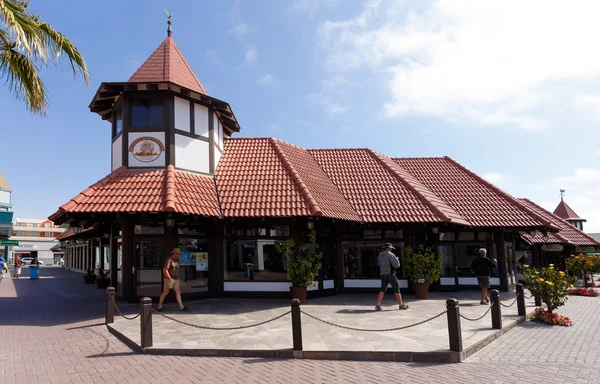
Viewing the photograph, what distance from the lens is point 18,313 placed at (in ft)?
36.5

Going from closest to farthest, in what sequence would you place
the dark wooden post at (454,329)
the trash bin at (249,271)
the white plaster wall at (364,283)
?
the dark wooden post at (454,329), the trash bin at (249,271), the white plaster wall at (364,283)

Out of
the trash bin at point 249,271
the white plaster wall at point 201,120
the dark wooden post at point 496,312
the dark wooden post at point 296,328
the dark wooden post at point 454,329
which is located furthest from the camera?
the white plaster wall at point 201,120

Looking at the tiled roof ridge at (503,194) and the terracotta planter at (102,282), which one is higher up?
the tiled roof ridge at (503,194)

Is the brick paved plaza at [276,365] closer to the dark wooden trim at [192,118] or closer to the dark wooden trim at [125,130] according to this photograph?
the dark wooden trim at [125,130]

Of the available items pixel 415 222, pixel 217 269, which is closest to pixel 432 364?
pixel 415 222

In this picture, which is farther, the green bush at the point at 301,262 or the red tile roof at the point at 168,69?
the red tile roof at the point at 168,69

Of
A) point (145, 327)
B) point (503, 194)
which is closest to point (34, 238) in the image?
point (145, 327)

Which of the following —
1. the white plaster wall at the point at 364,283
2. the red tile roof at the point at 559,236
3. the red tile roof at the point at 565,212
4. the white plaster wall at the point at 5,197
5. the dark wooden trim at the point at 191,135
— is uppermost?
the white plaster wall at the point at 5,197

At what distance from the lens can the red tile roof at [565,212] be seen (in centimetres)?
3291

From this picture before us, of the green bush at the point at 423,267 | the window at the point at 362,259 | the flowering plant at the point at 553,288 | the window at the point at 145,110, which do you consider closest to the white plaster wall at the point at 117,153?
the window at the point at 145,110

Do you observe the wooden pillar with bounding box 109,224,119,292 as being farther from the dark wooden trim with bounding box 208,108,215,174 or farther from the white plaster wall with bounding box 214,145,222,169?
the white plaster wall with bounding box 214,145,222,169

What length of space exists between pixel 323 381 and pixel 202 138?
9.70 m

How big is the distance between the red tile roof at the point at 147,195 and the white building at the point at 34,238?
6401 centimetres

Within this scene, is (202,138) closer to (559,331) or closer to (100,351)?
(100,351)
